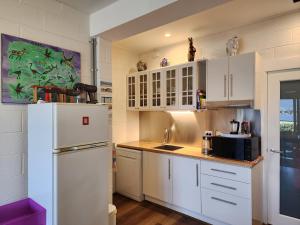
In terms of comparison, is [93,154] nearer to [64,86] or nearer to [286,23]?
[64,86]

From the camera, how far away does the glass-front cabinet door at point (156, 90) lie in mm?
3261

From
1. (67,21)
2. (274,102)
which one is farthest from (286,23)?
(67,21)

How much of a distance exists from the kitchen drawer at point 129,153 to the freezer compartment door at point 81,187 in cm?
134

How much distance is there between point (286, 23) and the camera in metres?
2.38

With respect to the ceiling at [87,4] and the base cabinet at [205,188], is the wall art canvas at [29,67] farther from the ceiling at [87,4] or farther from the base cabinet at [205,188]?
the base cabinet at [205,188]

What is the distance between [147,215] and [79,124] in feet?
6.05

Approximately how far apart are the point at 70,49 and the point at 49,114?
89cm

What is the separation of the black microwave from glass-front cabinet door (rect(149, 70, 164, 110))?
3.65ft

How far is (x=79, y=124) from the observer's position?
161 cm

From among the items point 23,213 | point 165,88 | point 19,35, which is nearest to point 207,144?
point 165,88

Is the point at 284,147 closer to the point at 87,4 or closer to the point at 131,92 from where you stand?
the point at 131,92

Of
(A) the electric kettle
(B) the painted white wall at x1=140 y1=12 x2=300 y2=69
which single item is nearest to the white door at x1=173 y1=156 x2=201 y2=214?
(A) the electric kettle

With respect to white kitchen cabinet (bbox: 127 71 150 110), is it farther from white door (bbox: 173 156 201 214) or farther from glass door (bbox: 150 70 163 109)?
white door (bbox: 173 156 201 214)

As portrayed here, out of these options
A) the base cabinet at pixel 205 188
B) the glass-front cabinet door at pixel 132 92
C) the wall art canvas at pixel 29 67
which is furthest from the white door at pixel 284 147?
the wall art canvas at pixel 29 67
